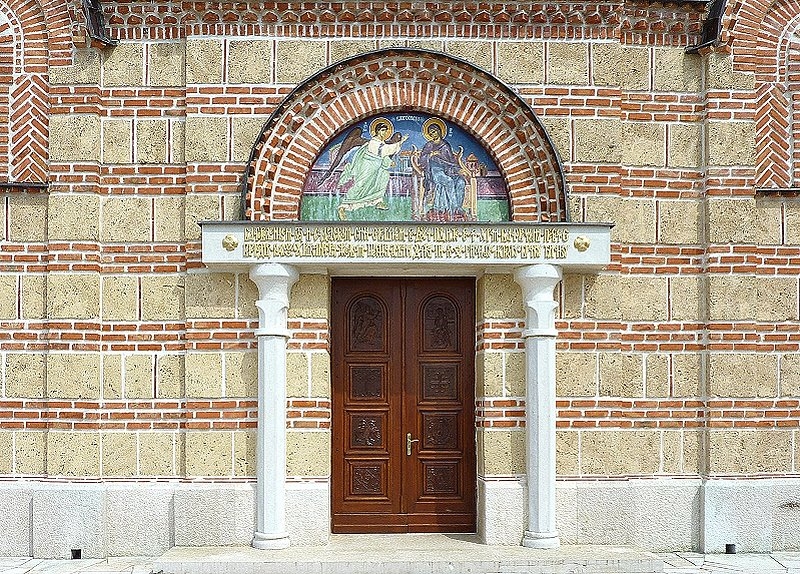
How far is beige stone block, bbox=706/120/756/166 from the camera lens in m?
10.0

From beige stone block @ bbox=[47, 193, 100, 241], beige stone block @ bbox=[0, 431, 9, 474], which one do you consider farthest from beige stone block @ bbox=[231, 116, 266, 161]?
beige stone block @ bbox=[0, 431, 9, 474]

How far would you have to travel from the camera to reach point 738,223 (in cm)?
1003

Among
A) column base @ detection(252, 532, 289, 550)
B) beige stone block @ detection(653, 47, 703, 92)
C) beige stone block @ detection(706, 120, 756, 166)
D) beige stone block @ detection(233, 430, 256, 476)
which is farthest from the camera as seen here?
beige stone block @ detection(653, 47, 703, 92)

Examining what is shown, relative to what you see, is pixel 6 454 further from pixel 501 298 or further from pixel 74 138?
pixel 501 298

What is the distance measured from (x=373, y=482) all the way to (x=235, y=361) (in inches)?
72.2

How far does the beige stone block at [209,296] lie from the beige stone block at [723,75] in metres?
5.11

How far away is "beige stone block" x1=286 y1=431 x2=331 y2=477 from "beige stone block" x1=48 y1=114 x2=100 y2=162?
3.30 meters

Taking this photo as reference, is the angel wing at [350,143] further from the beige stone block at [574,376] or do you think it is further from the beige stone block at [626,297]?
the beige stone block at [574,376]

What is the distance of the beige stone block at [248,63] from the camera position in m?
9.75

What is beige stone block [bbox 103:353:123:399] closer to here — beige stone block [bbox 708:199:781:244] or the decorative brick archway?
the decorative brick archway

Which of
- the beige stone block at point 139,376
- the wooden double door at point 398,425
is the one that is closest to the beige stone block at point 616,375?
the wooden double door at point 398,425

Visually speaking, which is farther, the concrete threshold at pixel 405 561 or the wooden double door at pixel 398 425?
the wooden double door at pixel 398 425

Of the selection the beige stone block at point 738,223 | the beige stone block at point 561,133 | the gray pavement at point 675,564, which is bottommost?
the gray pavement at point 675,564

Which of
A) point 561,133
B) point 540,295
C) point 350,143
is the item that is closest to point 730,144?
point 561,133
